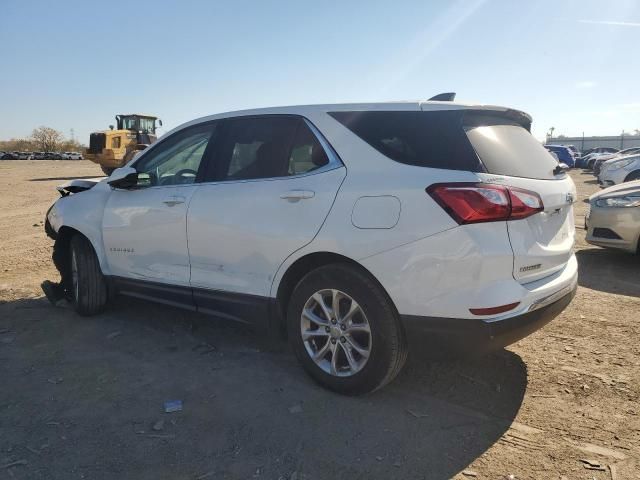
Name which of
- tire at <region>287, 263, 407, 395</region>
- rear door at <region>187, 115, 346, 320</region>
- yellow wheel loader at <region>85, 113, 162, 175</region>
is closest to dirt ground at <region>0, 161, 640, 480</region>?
tire at <region>287, 263, 407, 395</region>

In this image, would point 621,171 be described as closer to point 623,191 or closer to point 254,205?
point 623,191

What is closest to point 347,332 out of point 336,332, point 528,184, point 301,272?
point 336,332

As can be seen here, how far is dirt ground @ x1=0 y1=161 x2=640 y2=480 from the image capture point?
8.45 ft

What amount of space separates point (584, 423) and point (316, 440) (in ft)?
5.00

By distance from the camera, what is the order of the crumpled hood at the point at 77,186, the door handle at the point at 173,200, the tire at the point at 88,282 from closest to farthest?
the door handle at the point at 173,200, the tire at the point at 88,282, the crumpled hood at the point at 77,186

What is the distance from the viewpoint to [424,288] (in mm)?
2801

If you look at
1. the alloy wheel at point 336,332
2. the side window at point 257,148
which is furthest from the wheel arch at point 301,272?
the side window at point 257,148

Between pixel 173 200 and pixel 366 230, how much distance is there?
5.77 feet

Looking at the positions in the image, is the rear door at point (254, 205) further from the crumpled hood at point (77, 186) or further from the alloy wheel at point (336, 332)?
the crumpled hood at point (77, 186)

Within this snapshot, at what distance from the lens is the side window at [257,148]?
3546mm

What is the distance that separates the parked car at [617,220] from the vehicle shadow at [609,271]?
0.28 meters

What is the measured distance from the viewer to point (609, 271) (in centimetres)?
625

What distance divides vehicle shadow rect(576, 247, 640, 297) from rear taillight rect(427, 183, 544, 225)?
11.0ft

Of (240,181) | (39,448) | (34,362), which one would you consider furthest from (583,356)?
(34,362)
